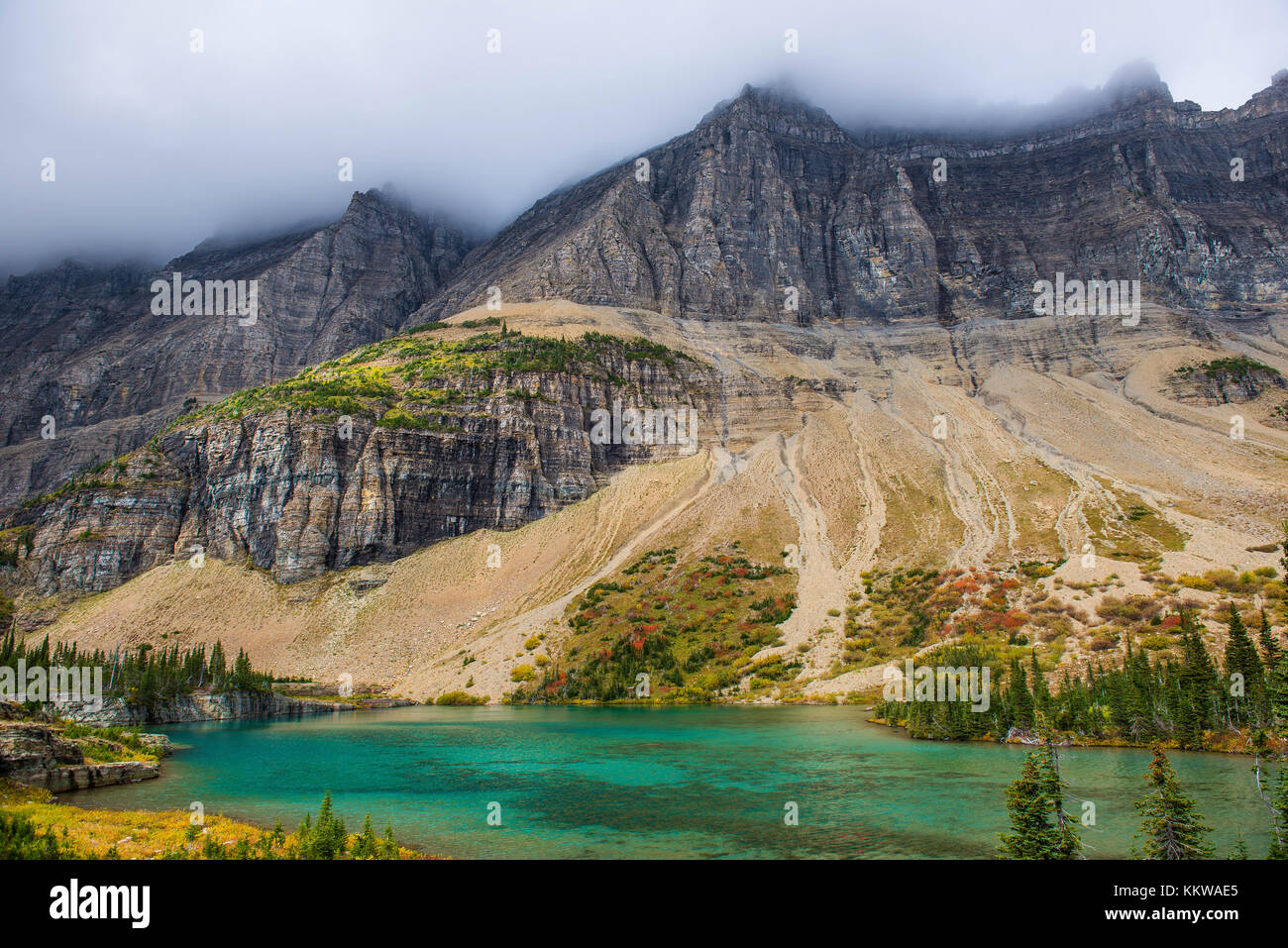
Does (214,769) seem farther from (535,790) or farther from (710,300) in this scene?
(710,300)

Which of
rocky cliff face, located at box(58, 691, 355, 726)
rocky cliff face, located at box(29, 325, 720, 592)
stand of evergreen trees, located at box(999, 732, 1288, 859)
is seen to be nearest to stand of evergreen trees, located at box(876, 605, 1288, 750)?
stand of evergreen trees, located at box(999, 732, 1288, 859)

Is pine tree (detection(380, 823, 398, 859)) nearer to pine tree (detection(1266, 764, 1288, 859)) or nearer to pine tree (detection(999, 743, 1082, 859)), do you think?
pine tree (detection(999, 743, 1082, 859))

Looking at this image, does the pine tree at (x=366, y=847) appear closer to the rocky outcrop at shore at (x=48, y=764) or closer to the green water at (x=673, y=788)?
the green water at (x=673, y=788)

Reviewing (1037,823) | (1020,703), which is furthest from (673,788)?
(1020,703)

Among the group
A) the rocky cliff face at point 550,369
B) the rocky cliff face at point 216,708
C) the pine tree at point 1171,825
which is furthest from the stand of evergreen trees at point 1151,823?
the rocky cliff face at point 550,369

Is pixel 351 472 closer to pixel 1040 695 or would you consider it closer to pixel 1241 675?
pixel 1040 695

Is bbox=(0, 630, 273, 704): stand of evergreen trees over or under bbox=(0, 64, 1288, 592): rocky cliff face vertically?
under
